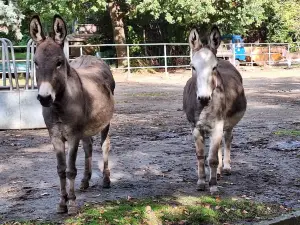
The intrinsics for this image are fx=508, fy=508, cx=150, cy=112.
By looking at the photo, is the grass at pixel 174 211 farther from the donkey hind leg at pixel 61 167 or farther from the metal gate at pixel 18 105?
the metal gate at pixel 18 105

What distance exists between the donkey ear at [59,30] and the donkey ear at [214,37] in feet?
6.06

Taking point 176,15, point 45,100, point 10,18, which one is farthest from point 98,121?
point 10,18

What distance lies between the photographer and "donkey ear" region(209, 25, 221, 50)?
6098 mm

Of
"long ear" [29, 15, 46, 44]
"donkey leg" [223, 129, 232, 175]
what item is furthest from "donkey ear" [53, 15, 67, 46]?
"donkey leg" [223, 129, 232, 175]

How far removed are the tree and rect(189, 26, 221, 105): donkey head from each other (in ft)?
81.3

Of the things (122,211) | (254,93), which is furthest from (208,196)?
(254,93)

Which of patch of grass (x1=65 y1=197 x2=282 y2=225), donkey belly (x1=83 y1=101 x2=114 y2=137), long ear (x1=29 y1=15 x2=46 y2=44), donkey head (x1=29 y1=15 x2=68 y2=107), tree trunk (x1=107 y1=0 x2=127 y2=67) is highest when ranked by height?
tree trunk (x1=107 y1=0 x2=127 y2=67)

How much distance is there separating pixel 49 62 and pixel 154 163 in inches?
134

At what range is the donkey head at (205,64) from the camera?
5.86m

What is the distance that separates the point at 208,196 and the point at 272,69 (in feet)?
91.6

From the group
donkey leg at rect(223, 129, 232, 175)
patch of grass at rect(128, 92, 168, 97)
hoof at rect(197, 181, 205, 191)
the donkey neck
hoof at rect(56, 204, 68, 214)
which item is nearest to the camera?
the donkey neck

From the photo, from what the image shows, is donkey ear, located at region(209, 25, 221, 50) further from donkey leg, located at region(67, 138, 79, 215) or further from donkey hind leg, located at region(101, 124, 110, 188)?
donkey leg, located at region(67, 138, 79, 215)

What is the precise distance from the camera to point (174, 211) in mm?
5418

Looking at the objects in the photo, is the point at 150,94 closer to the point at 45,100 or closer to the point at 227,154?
the point at 227,154
